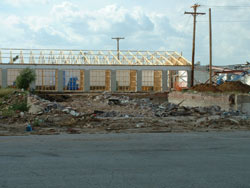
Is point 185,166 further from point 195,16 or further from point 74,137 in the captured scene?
point 195,16

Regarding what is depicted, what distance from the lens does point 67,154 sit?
8.59 m

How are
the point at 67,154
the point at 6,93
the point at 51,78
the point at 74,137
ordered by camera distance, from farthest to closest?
the point at 51,78, the point at 6,93, the point at 74,137, the point at 67,154

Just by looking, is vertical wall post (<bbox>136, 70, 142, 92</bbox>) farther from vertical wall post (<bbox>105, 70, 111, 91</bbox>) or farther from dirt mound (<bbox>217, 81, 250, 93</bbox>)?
dirt mound (<bbox>217, 81, 250, 93</bbox>)

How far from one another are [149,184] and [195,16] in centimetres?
3687

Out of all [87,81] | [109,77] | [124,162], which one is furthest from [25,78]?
[124,162]

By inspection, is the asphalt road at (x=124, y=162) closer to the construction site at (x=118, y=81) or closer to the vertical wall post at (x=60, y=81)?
the construction site at (x=118, y=81)

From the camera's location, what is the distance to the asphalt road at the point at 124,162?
19.8 ft

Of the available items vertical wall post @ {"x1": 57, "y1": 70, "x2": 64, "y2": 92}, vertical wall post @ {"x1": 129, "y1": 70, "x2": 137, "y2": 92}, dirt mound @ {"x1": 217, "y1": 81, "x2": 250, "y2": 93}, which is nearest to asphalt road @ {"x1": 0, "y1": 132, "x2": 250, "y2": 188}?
dirt mound @ {"x1": 217, "y1": 81, "x2": 250, "y2": 93}

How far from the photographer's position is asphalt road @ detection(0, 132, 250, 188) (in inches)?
237

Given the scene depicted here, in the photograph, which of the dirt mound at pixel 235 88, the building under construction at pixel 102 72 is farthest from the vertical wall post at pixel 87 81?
the dirt mound at pixel 235 88

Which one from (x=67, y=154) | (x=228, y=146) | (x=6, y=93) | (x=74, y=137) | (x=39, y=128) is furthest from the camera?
(x=6, y=93)

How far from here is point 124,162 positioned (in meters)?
7.61

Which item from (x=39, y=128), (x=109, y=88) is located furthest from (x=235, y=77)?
(x=39, y=128)

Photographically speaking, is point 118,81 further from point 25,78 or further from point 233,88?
point 233,88
